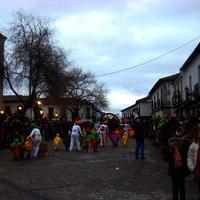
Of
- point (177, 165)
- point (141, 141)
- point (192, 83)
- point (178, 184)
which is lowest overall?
point (178, 184)

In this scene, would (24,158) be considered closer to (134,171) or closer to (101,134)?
(134,171)

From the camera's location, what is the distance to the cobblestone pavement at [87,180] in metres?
12.4

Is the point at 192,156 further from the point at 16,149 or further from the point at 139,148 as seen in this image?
the point at 16,149

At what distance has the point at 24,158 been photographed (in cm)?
2367

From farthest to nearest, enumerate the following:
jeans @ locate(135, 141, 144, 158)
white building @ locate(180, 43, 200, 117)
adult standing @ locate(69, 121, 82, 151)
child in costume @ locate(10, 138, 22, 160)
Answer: white building @ locate(180, 43, 200, 117) → adult standing @ locate(69, 121, 82, 151) → child in costume @ locate(10, 138, 22, 160) → jeans @ locate(135, 141, 144, 158)

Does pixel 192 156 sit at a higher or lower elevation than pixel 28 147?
lower

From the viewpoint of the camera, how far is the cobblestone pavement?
488 inches

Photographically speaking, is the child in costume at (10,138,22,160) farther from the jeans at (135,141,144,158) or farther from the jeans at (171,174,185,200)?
the jeans at (171,174,185,200)

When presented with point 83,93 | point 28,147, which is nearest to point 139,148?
point 28,147

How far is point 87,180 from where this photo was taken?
15.1 metres

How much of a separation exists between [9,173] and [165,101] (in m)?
45.9

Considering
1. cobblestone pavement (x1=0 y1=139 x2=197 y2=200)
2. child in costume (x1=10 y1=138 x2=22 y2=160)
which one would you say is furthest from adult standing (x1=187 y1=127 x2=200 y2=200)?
child in costume (x1=10 y1=138 x2=22 y2=160)

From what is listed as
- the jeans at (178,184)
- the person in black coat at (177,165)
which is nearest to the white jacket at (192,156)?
the person in black coat at (177,165)

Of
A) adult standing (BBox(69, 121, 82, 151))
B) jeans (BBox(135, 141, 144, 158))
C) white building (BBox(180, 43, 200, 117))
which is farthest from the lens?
white building (BBox(180, 43, 200, 117))
